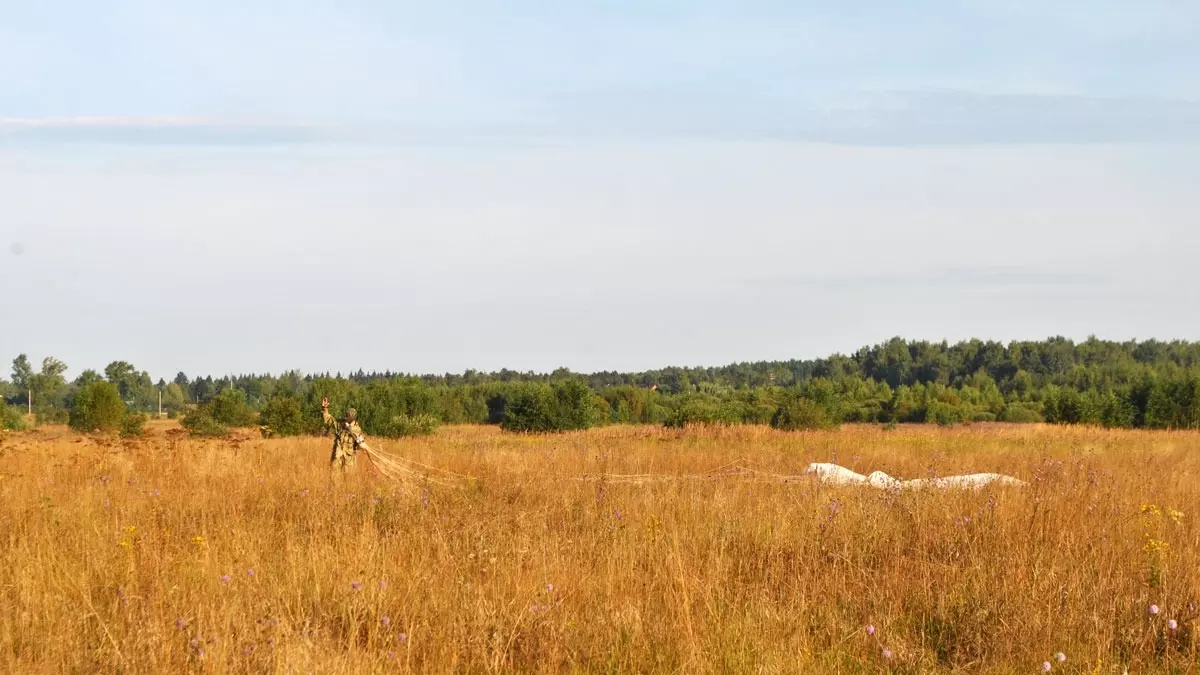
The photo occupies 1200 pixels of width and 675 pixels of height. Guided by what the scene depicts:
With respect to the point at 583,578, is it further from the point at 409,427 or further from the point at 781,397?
the point at 781,397

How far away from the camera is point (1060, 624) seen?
4.85 meters

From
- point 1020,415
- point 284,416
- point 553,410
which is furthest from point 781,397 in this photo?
point 1020,415

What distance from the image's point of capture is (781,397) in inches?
1750

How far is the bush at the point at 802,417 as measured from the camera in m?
35.2

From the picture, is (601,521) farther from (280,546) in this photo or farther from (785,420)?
(785,420)

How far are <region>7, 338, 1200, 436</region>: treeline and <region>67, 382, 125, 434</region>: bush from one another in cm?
33

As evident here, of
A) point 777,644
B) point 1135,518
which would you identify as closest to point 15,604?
point 777,644

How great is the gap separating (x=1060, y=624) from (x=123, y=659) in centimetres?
449

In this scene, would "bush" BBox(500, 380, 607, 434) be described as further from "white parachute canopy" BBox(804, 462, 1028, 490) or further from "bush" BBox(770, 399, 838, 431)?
"white parachute canopy" BBox(804, 462, 1028, 490)

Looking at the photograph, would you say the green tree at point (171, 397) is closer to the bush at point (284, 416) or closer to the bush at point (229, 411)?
the bush at point (229, 411)

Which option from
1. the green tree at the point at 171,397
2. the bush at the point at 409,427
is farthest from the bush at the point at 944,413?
the green tree at the point at 171,397

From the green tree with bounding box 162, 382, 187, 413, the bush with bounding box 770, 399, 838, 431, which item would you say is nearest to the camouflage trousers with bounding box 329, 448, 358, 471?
the bush with bounding box 770, 399, 838, 431

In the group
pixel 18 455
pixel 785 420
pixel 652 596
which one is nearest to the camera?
pixel 652 596

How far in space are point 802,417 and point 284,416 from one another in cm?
2101
